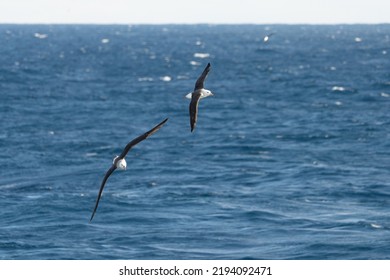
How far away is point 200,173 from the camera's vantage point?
168ft

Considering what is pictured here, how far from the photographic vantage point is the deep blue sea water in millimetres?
35594

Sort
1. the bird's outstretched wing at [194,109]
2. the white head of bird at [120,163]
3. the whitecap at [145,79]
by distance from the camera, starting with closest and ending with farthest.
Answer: the bird's outstretched wing at [194,109], the white head of bird at [120,163], the whitecap at [145,79]

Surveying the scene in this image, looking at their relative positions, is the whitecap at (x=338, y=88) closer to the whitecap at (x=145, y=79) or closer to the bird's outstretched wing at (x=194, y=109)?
the whitecap at (x=145, y=79)

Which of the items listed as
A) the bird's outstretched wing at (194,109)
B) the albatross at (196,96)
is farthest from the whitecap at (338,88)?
the bird's outstretched wing at (194,109)

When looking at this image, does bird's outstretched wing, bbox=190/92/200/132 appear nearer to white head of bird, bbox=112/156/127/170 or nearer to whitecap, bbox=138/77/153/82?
white head of bird, bbox=112/156/127/170

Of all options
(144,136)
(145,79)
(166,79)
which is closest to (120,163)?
(144,136)

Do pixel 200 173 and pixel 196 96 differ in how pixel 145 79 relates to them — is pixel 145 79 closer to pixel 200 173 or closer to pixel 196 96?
pixel 200 173

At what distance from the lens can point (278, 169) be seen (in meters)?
52.1

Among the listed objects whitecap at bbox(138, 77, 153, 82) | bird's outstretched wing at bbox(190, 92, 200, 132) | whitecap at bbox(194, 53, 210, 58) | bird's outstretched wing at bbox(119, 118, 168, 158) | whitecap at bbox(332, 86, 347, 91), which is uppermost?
whitecap at bbox(194, 53, 210, 58)

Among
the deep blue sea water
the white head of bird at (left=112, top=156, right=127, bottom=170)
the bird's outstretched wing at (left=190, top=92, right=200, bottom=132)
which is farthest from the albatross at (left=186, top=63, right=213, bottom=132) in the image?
the deep blue sea water

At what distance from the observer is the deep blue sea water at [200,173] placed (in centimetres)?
3559

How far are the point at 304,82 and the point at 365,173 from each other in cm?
6484

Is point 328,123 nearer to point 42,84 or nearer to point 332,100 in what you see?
point 332,100

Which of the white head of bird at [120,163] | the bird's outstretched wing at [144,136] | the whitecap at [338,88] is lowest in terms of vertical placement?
the white head of bird at [120,163]
